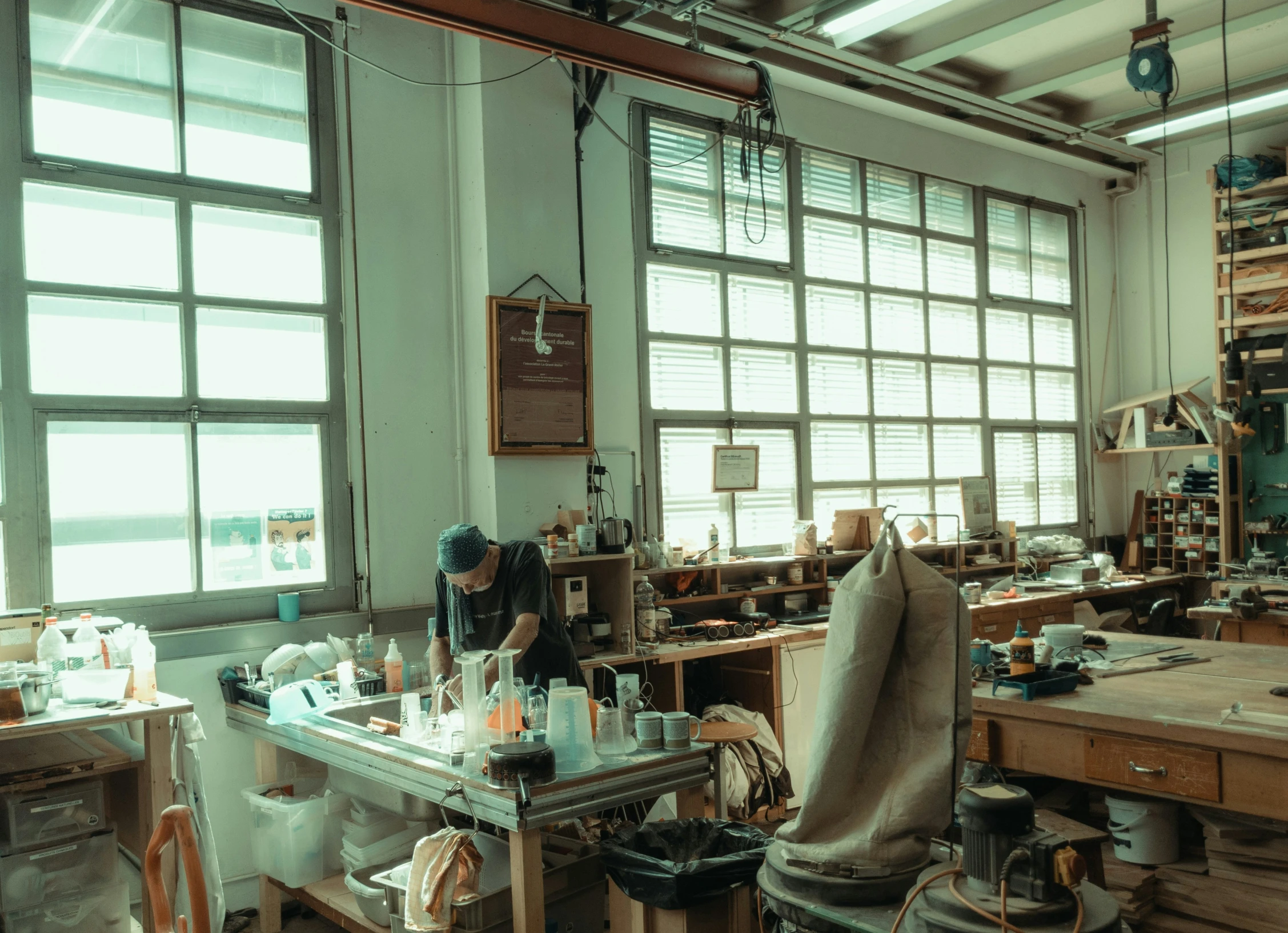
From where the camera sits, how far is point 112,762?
3.56 meters

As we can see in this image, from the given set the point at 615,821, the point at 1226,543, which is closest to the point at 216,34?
the point at 615,821

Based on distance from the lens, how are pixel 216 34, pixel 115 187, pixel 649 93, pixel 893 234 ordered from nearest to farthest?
1. pixel 115 187
2. pixel 216 34
3. pixel 649 93
4. pixel 893 234

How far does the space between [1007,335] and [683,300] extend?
3289mm

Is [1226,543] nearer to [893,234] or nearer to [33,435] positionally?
[893,234]

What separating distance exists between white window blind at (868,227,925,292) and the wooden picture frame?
2692mm

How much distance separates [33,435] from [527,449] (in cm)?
207

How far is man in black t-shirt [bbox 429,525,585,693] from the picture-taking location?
12.5 ft

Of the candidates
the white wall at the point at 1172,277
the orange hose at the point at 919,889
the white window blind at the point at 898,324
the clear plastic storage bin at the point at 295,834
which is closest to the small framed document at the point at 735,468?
the white window blind at the point at 898,324

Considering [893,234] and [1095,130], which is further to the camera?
[1095,130]

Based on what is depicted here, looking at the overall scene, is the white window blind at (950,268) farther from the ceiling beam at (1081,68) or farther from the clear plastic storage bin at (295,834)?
the clear plastic storage bin at (295,834)

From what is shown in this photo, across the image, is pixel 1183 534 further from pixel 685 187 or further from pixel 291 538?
pixel 291 538

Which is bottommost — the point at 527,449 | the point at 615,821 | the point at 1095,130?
the point at 615,821

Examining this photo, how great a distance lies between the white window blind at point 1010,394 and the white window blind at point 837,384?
147 centimetres

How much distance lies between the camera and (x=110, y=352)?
418 cm
